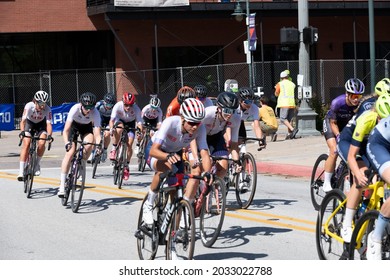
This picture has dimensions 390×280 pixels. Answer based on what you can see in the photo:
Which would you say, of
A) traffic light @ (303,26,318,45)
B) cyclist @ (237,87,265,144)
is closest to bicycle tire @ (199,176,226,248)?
cyclist @ (237,87,265,144)

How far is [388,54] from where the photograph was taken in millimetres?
44281

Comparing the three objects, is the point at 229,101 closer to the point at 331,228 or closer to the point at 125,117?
the point at 331,228

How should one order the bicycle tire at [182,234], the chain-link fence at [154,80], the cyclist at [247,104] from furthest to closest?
the chain-link fence at [154,80] → the cyclist at [247,104] → the bicycle tire at [182,234]

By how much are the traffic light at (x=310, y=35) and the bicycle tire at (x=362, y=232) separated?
17575 millimetres

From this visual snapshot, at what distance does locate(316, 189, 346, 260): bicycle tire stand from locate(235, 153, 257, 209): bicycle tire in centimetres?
461

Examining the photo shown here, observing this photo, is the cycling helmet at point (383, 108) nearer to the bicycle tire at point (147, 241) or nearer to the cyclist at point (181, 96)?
the bicycle tire at point (147, 241)

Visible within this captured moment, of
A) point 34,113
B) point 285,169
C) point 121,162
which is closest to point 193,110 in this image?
point 34,113

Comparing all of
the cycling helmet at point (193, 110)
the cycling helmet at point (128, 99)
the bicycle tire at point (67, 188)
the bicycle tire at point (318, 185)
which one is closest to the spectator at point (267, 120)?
the cycling helmet at point (128, 99)

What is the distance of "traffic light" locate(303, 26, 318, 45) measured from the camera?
25547mm

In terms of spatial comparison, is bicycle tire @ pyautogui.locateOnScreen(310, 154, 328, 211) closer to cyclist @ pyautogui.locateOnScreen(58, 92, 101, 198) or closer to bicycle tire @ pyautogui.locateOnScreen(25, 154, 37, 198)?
cyclist @ pyautogui.locateOnScreen(58, 92, 101, 198)

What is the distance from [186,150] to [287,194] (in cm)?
329

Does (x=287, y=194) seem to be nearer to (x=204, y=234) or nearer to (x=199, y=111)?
(x=204, y=234)

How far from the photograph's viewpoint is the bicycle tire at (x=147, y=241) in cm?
951

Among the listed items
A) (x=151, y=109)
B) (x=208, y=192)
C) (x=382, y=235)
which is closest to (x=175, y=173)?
(x=208, y=192)
